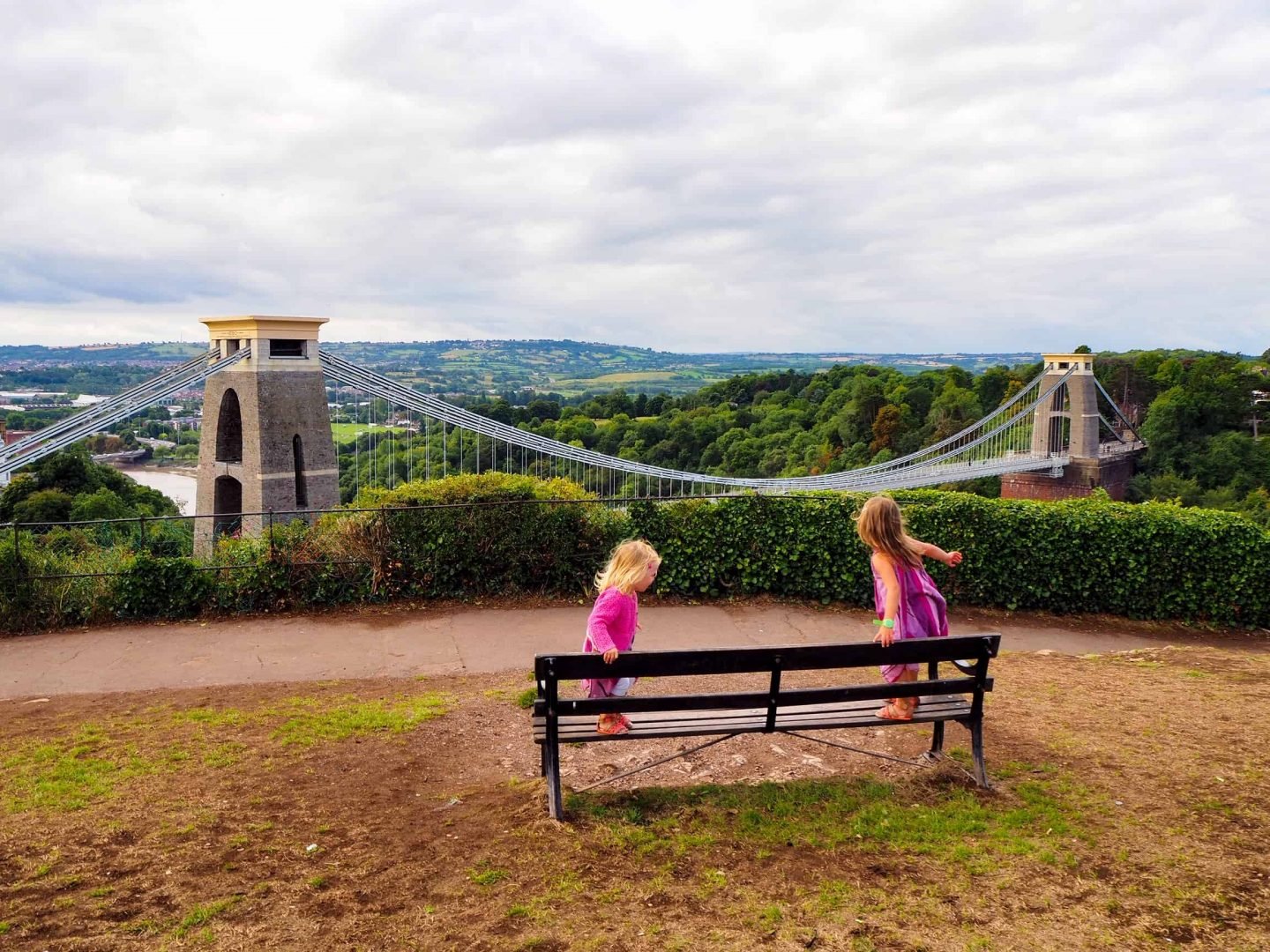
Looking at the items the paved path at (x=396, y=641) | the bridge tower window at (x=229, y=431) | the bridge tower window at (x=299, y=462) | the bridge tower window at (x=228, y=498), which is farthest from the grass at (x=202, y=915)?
the bridge tower window at (x=229, y=431)

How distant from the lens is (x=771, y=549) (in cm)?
854

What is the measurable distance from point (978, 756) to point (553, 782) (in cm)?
185

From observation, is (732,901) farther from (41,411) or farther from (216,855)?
(41,411)

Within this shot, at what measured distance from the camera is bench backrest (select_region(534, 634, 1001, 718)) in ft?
Result: 12.2

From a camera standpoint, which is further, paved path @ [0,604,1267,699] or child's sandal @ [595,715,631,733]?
paved path @ [0,604,1267,699]

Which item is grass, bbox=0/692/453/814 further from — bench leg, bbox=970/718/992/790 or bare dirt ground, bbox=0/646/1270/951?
bench leg, bbox=970/718/992/790

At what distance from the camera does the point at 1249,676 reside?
651 cm

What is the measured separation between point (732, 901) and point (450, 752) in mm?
2048

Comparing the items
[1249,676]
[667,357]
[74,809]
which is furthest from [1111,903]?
[667,357]

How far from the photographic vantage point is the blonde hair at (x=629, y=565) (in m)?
4.12

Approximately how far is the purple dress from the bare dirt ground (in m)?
0.59

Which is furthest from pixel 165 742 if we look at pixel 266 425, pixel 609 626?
pixel 266 425

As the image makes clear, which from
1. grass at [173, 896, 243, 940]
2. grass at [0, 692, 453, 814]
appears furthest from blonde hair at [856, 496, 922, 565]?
grass at [173, 896, 243, 940]

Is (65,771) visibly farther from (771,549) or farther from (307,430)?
(307,430)
